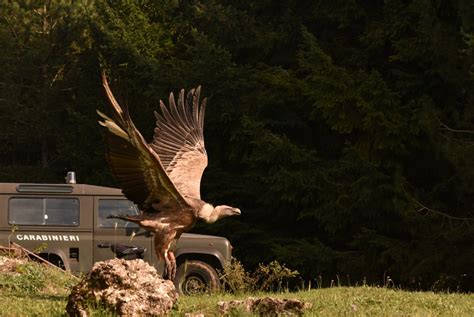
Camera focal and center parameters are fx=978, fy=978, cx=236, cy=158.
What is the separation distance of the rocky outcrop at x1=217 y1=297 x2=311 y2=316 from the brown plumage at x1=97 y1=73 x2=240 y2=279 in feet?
5.51

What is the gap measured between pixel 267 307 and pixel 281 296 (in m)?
1.35

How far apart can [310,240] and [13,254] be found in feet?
35.8

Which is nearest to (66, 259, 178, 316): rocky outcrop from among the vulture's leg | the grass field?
the grass field

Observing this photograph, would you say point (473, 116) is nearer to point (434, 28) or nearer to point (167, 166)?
point (434, 28)

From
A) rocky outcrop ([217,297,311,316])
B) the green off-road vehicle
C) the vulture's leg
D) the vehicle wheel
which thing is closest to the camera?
rocky outcrop ([217,297,311,316])

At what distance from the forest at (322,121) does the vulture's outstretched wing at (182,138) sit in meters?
6.44

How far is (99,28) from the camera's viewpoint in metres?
29.3

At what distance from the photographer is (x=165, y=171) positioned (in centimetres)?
960

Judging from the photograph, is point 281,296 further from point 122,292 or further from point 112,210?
point 112,210

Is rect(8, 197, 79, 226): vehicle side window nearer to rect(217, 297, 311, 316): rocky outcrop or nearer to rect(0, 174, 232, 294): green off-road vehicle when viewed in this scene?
rect(0, 174, 232, 294): green off-road vehicle

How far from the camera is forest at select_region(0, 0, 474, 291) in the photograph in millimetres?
19297

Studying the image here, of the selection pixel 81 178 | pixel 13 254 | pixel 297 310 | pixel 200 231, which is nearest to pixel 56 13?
pixel 81 178

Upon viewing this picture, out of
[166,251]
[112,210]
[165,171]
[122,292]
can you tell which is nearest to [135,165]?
[165,171]

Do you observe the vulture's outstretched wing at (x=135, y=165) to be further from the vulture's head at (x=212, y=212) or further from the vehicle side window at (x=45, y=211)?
the vehicle side window at (x=45, y=211)
